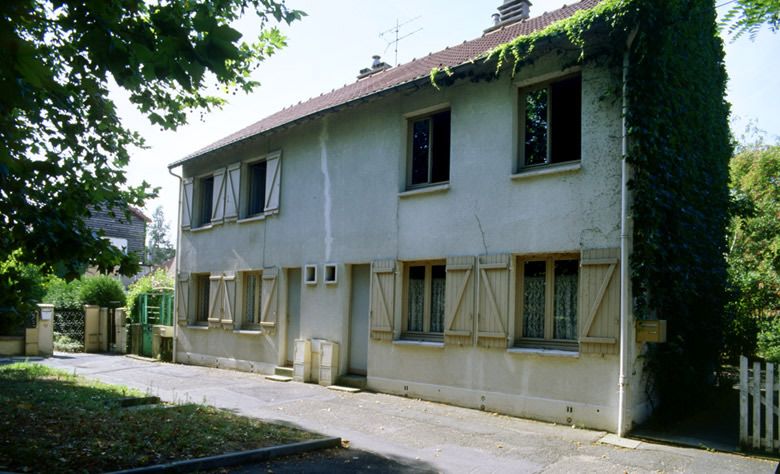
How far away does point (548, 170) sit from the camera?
348 inches

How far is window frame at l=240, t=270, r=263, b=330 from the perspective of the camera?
1433 cm

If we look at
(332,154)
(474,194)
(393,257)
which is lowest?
(393,257)

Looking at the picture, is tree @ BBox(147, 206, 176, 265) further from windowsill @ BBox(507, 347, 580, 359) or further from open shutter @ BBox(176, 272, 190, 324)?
windowsill @ BBox(507, 347, 580, 359)

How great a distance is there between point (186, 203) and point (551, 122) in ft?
38.2

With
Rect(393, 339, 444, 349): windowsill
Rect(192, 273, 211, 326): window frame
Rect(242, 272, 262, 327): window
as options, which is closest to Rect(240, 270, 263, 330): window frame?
Rect(242, 272, 262, 327): window

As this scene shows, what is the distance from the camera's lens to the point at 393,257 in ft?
35.8

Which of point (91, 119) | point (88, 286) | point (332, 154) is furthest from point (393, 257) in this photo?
point (88, 286)

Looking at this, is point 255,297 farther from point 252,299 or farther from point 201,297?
point 201,297

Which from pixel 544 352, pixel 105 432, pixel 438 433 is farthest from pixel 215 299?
pixel 544 352

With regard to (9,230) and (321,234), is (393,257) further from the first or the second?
(9,230)

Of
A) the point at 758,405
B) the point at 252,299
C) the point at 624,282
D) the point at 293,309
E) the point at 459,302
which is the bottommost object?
the point at 758,405

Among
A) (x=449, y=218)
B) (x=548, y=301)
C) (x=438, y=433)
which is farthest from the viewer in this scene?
(x=449, y=218)

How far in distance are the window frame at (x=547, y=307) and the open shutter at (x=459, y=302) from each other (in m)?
0.75

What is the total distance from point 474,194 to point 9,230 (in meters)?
6.59
